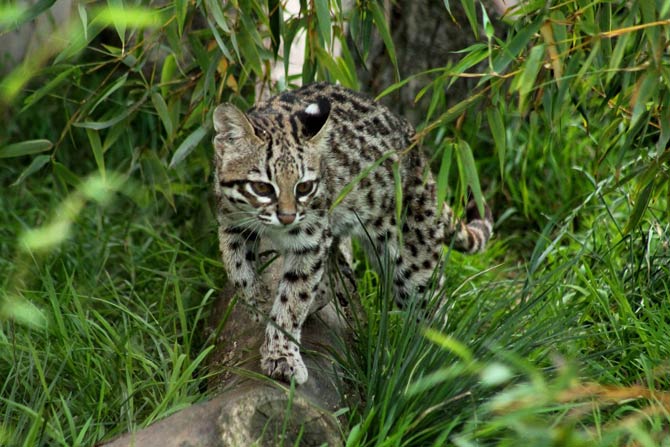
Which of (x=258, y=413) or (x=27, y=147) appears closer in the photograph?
(x=258, y=413)

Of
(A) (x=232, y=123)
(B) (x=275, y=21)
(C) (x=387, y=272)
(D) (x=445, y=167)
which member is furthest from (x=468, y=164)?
(B) (x=275, y=21)

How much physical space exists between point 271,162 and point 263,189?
0.12m

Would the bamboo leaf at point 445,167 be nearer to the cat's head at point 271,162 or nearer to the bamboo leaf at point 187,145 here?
the cat's head at point 271,162

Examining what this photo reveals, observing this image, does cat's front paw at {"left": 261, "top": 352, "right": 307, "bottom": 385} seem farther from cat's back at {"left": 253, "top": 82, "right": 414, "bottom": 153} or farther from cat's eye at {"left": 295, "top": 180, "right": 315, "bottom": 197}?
cat's back at {"left": 253, "top": 82, "right": 414, "bottom": 153}

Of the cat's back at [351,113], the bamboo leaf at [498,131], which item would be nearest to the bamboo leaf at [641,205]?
the bamboo leaf at [498,131]

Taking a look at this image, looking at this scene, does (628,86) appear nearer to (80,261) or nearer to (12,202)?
(80,261)

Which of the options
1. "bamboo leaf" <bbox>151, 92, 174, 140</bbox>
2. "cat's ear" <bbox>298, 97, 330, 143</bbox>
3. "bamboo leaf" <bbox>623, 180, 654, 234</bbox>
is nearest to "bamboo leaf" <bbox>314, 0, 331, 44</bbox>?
"cat's ear" <bbox>298, 97, 330, 143</bbox>

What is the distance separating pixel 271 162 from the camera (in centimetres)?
433

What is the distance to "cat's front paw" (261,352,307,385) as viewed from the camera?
4.18 m

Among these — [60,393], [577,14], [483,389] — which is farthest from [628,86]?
[60,393]

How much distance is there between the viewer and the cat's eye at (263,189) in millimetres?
4328

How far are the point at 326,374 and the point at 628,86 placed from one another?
1827 millimetres

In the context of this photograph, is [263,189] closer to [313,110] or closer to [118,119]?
[313,110]

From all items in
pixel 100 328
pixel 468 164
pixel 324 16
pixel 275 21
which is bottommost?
pixel 100 328
